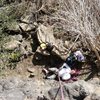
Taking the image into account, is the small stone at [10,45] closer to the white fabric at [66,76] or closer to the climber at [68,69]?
the climber at [68,69]

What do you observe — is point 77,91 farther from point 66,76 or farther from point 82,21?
point 82,21

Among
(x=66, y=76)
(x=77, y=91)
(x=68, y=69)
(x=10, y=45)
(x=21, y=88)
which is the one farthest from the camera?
(x=10, y=45)

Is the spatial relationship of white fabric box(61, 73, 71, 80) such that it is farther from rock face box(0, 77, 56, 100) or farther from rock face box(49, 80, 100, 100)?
rock face box(49, 80, 100, 100)

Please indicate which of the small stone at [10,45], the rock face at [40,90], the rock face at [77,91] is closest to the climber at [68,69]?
the rock face at [40,90]

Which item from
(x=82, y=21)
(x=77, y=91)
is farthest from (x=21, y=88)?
(x=82, y=21)

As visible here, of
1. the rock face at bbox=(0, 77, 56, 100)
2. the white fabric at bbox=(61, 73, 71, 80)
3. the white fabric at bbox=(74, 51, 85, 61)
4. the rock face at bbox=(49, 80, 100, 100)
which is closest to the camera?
the rock face at bbox=(49, 80, 100, 100)

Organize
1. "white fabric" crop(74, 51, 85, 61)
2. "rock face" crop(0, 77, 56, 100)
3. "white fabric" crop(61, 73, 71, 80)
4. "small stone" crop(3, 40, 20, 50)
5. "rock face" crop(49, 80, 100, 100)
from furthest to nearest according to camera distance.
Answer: "small stone" crop(3, 40, 20, 50) < "white fabric" crop(74, 51, 85, 61) < "white fabric" crop(61, 73, 71, 80) < "rock face" crop(0, 77, 56, 100) < "rock face" crop(49, 80, 100, 100)

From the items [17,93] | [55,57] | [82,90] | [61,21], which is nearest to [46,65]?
[55,57]

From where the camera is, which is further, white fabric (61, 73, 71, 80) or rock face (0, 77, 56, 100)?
white fabric (61, 73, 71, 80)

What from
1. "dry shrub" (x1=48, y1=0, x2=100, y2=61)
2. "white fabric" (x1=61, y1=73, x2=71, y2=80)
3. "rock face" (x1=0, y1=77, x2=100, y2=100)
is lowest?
"white fabric" (x1=61, y1=73, x2=71, y2=80)

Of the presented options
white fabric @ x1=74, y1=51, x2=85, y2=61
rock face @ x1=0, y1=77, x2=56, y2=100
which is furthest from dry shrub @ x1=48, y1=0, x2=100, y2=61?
rock face @ x1=0, y1=77, x2=56, y2=100

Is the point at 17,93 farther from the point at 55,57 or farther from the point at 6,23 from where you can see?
the point at 6,23

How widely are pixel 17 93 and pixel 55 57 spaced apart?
0.84 meters

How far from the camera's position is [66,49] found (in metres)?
4.31
